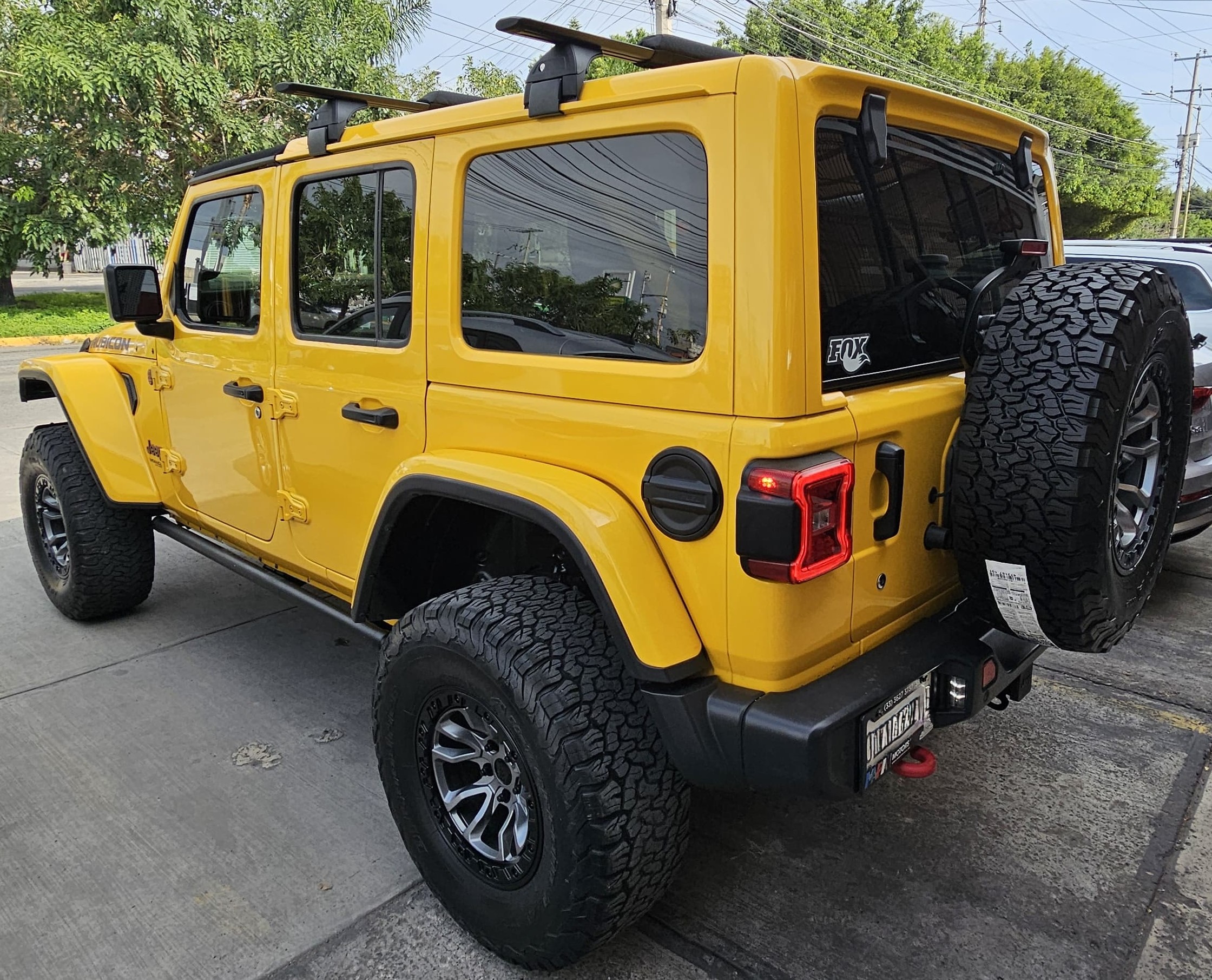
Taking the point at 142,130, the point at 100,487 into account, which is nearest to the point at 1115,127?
the point at 142,130

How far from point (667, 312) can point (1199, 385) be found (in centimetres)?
337

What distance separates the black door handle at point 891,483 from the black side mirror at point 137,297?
9.50 ft

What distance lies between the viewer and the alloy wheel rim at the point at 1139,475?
84.2 inches

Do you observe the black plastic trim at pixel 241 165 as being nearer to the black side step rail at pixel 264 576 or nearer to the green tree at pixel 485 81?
the black side step rail at pixel 264 576

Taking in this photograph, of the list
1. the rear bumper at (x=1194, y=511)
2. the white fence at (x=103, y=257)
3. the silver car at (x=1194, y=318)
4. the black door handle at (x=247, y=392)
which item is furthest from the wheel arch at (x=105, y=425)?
the white fence at (x=103, y=257)

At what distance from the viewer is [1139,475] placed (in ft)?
7.45

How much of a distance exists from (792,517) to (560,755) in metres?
0.72

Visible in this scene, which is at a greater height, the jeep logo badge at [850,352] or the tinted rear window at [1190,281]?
the tinted rear window at [1190,281]

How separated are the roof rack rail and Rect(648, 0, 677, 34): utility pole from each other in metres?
15.7

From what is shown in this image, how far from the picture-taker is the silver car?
13.5 feet

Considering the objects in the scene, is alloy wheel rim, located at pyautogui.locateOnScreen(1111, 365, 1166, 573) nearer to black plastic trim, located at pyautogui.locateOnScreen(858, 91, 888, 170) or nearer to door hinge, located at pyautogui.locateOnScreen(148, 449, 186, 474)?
black plastic trim, located at pyautogui.locateOnScreen(858, 91, 888, 170)

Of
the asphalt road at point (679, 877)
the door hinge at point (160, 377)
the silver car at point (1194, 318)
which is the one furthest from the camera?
the silver car at point (1194, 318)

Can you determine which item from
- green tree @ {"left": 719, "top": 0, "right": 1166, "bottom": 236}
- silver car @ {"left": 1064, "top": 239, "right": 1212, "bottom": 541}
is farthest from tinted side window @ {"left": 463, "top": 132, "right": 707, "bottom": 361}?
green tree @ {"left": 719, "top": 0, "right": 1166, "bottom": 236}

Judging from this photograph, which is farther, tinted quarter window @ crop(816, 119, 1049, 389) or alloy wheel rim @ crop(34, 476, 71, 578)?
alloy wheel rim @ crop(34, 476, 71, 578)
